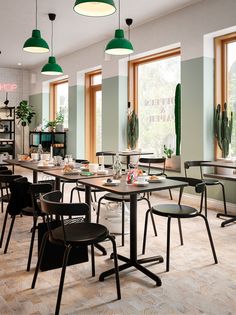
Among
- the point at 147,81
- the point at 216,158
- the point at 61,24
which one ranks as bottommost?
the point at 216,158

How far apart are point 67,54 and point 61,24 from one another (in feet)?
8.25

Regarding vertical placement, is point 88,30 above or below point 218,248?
above

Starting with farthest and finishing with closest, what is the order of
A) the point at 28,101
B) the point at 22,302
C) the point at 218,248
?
the point at 28,101 → the point at 218,248 → the point at 22,302

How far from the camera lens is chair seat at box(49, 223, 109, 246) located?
2.36 meters

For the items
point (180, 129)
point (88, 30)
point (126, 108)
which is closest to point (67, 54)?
point (88, 30)

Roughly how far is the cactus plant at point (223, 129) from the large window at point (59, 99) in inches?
220

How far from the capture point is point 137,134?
739 centimetres

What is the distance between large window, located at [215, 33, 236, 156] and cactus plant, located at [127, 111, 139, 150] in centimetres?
210

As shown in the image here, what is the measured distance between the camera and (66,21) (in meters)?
6.67

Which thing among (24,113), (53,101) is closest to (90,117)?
(53,101)

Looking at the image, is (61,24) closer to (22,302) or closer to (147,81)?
(147,81)

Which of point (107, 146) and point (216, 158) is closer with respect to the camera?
point (216, 158)

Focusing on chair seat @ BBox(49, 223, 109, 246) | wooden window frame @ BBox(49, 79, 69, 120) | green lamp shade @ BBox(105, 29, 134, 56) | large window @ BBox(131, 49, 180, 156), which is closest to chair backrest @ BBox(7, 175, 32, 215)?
chair seat @ BBox(49, 223, 109, 246)

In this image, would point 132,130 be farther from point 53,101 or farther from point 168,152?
point 53,101
